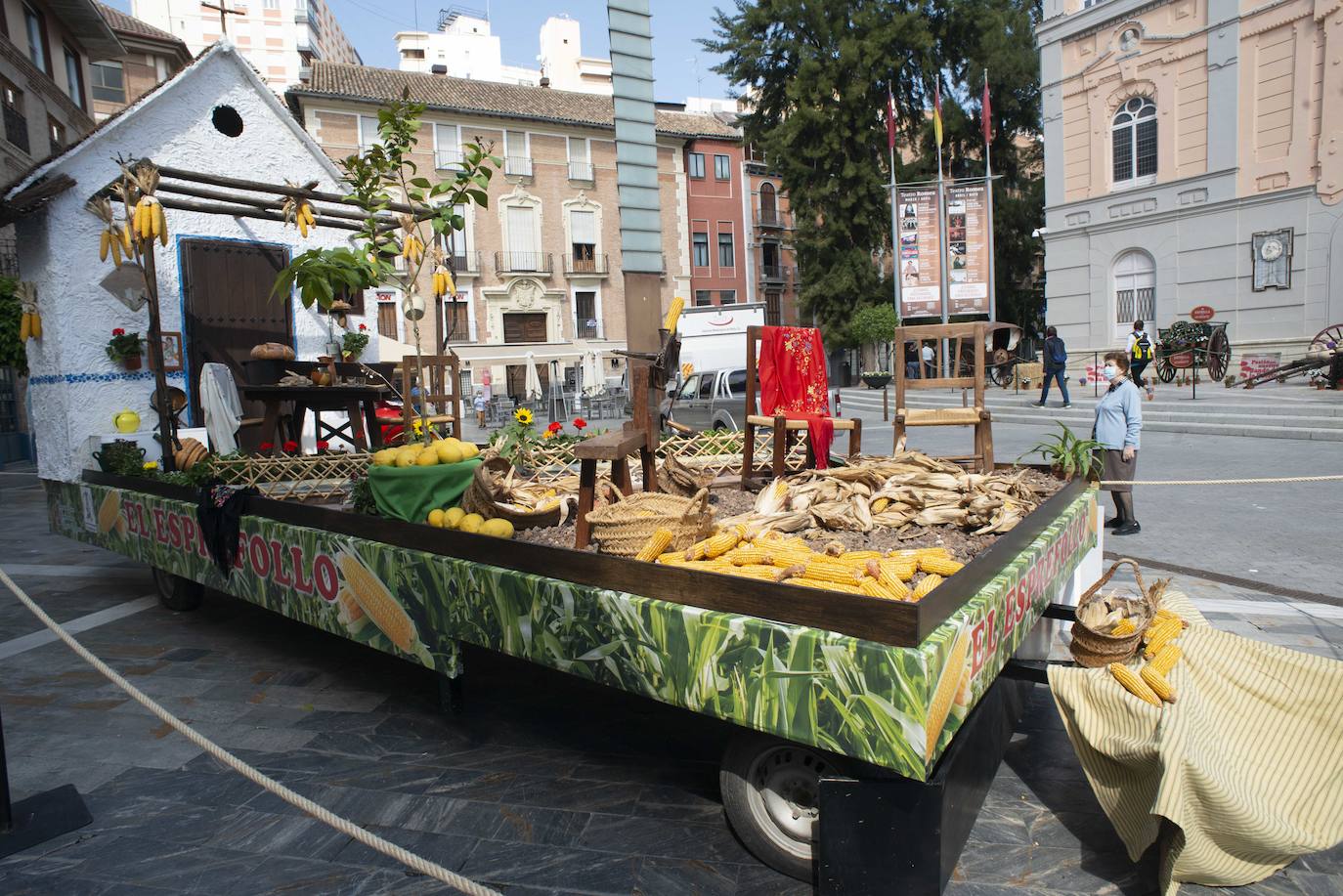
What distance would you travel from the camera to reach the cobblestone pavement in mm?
2912

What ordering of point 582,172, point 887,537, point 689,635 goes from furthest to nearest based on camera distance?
point 582,172 → point 887,537 → point 689,635

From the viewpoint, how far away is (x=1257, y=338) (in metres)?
20.7

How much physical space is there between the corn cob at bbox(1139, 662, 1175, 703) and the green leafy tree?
30.0 metres

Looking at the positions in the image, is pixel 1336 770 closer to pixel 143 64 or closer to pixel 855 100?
pixel 855 100

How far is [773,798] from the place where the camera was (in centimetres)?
288

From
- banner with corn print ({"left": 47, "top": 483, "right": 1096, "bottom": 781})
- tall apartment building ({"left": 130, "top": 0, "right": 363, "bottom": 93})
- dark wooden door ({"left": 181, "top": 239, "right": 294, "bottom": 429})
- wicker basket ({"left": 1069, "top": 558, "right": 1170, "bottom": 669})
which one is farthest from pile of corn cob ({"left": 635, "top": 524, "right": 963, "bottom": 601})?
tall apartment building ({"left": 130, "top": 0, "right": 363, "bottom": 93})

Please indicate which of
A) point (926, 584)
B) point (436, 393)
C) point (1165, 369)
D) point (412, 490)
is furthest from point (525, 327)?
point (926, 584)

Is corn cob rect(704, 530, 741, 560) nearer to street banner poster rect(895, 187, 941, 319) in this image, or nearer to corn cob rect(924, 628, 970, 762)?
corn cob rect(924, 628, 970, 762)

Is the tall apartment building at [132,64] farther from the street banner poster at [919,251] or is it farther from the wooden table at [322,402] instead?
the wooden table at [322,402]

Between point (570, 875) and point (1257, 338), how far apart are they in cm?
2362

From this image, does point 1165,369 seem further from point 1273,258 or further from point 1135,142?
point 1135,142

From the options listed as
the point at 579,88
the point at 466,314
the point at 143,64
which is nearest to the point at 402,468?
the point at 466,314

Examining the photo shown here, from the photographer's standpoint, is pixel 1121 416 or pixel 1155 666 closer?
pixel 1155 666

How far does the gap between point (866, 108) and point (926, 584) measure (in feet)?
104
